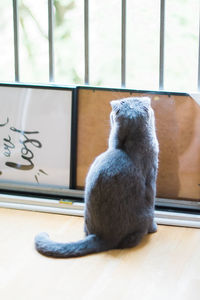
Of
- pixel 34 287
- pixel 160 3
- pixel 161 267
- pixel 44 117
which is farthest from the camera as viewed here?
pixel 44 117

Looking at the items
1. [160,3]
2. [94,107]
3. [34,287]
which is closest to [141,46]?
[160,3]

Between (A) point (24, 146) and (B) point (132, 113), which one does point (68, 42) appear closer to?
(A) point (24, 146)

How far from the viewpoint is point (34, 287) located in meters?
→ 1.39

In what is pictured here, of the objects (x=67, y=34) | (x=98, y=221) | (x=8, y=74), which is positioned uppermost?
(x=67, y=34)

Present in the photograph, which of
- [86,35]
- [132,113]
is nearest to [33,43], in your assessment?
[86,35]

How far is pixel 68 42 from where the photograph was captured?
1.99 m

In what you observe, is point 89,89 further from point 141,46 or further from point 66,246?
point 66,246

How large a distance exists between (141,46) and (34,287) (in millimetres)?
998

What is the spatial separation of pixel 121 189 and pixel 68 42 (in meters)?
0.72

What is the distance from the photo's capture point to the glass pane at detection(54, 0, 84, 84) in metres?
1.95

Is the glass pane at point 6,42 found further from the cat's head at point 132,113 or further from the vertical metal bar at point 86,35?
the cat's head at point 132,113

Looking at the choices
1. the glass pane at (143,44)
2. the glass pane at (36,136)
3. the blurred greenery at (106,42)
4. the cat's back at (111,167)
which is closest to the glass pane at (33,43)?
the blurred greenery at (106,42)

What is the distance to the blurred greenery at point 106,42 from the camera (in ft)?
6.08

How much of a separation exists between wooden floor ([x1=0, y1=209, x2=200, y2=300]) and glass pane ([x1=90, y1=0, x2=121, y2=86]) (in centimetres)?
60
